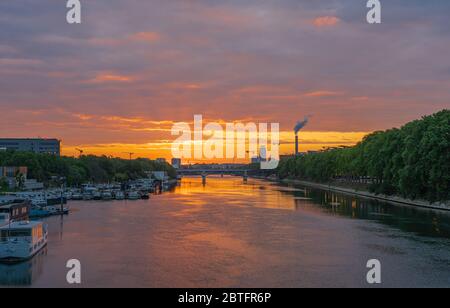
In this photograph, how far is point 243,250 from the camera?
1467 inches

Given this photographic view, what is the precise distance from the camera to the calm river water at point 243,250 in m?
28.9

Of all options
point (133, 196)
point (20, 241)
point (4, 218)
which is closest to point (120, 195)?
point (133, 196)

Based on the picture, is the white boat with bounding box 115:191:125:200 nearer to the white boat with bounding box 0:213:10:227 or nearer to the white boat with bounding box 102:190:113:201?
the white boat with bounding box 102:190:113:201

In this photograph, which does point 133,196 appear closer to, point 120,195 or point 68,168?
point 120,195

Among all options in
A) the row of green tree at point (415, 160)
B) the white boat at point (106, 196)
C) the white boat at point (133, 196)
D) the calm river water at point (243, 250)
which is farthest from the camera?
the white boat at point (133, 196)

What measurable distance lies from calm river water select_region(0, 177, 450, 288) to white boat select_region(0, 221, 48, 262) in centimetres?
73

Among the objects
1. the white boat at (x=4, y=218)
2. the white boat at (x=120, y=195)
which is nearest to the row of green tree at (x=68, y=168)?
the white boat at (x=120, y=195)

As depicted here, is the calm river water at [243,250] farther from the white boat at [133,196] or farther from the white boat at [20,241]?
the white boat at [133,196]

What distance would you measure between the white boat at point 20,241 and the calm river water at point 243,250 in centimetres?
73

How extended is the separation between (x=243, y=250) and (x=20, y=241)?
14489 mm
